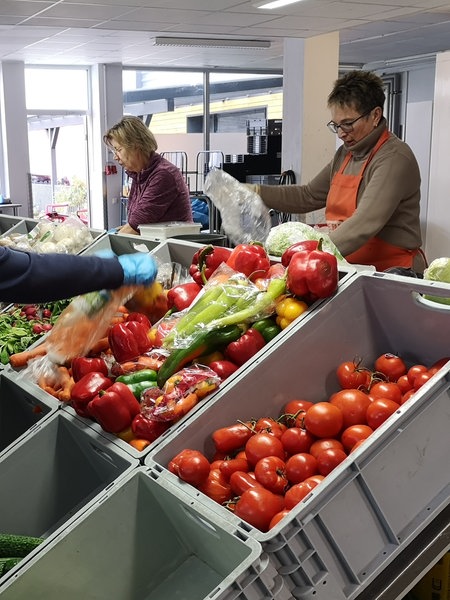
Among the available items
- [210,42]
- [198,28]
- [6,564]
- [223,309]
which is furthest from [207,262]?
[210,42]

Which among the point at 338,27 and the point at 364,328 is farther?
the point at 338,27

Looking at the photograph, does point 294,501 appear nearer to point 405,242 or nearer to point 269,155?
point 405,242

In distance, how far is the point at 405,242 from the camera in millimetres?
2990

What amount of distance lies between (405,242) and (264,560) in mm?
1965

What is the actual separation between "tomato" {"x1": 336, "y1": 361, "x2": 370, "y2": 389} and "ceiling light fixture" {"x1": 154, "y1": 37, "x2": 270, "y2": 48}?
747 cm

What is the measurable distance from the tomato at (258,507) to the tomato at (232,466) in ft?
0.49

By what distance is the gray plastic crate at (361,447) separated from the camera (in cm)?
133

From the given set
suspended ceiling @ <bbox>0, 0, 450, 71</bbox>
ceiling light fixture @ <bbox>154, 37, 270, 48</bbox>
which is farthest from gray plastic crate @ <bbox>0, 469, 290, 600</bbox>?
ceiling light fixture @ <bbox>154, 37, 270, 48</bbox>

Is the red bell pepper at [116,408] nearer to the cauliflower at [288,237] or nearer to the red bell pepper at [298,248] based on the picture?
the red bell pepper at [298,248]

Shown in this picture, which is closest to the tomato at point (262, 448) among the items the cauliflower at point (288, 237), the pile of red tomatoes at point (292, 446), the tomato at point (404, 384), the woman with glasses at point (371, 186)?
the pile of red tomatoes at point (292, 446)

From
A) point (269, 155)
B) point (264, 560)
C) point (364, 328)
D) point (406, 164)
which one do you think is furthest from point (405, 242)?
point (269, 155)

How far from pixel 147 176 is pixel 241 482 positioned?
3023mm

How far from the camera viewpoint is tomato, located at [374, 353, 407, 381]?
180 cm

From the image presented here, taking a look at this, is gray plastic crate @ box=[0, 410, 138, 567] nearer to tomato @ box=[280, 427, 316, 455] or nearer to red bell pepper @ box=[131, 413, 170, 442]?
red bell pepper @ box=[131, 413, 170, 442]
